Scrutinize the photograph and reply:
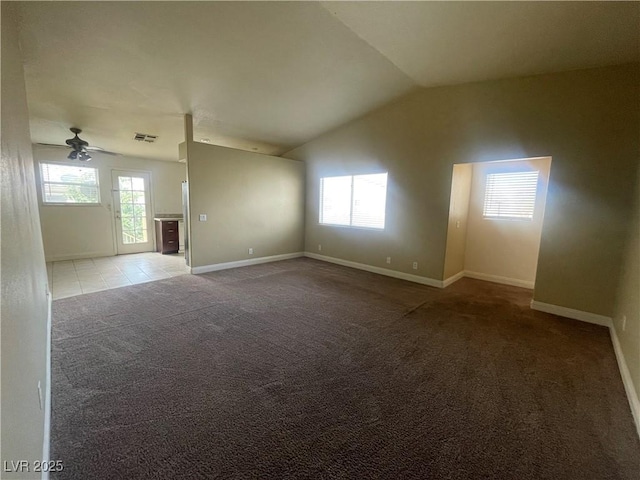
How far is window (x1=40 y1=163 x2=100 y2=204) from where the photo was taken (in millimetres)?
5930

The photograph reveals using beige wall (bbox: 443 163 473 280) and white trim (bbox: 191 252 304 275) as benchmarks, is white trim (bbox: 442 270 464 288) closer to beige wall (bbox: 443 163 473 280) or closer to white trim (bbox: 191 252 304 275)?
beige wall (bbox: 443 163 473 280)

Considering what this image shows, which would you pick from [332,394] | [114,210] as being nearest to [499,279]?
[332,394]

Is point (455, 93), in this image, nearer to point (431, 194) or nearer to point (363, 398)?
point (431, 194)

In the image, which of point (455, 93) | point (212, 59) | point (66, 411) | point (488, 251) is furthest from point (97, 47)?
point (488, 251)

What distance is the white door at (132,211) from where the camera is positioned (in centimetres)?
691

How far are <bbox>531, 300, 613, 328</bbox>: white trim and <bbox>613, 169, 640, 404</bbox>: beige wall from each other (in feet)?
0.74

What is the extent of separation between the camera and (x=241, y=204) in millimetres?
5824

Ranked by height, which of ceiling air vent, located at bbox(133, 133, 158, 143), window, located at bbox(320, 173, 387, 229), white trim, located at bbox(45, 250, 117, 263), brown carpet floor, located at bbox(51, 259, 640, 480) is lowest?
brown carpet floor, located at bbox(51, 259, 640, 480)

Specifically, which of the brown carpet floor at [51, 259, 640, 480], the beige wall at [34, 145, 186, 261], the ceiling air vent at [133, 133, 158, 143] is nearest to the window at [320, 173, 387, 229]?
the brown carpet floor at [51, 259, 640, 480]

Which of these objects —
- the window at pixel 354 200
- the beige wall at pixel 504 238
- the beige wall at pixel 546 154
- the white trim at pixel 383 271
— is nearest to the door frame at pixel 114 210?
the white trim at pixel 383 271

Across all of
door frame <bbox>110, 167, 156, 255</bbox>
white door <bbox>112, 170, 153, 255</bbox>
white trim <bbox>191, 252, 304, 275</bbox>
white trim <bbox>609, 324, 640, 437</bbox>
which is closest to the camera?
white trim <bbox>609, 324, 640, 437</bbox>

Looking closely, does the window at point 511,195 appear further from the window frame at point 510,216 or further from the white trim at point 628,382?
the white trim at point 628,382

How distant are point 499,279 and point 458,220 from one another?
1.42 meters

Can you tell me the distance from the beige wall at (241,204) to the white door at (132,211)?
3.31m
